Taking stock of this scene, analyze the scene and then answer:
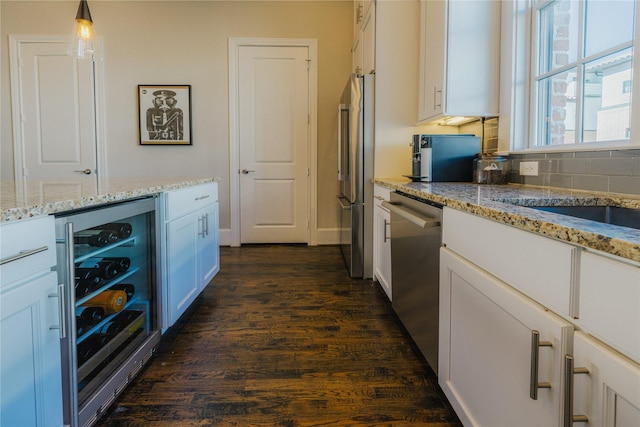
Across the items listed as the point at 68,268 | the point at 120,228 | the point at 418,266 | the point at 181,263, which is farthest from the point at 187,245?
the point at 418,266

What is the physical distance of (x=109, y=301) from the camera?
5.33 feet

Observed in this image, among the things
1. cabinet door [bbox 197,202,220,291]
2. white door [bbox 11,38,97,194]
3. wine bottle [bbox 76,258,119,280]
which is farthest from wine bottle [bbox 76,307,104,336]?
white door [bbox 11,38,97,194]

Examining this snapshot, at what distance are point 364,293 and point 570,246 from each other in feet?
7.49

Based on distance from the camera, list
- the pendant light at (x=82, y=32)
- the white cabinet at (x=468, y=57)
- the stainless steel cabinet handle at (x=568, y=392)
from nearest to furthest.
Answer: the stainless steel cabinet handle at (x=568, y=392), the pendant light at (x=82, y=32), the white cabinet at (x=468, y=57)

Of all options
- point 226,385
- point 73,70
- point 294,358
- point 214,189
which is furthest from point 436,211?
point 73,70

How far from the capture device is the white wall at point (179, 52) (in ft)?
14.9

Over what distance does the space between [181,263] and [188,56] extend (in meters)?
3.17

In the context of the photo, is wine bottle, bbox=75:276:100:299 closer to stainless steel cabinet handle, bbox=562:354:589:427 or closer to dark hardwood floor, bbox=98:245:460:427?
dark hardwood floor, bbox=98:245:460:427

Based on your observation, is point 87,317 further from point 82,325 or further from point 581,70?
point 581,70

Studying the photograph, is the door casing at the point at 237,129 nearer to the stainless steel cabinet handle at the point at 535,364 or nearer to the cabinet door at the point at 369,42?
the cabinet door at the point at 369,42

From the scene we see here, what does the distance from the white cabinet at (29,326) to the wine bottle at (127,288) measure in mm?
597

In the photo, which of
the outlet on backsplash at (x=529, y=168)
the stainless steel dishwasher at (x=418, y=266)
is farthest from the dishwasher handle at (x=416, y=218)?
the outlet on backsplash at (x=529, y=168)

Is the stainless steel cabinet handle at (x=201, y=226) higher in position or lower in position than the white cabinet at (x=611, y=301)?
lower

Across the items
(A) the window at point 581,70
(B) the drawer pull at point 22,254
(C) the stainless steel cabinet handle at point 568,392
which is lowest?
(C) the stainless steel cabinet handle at point 568,392
